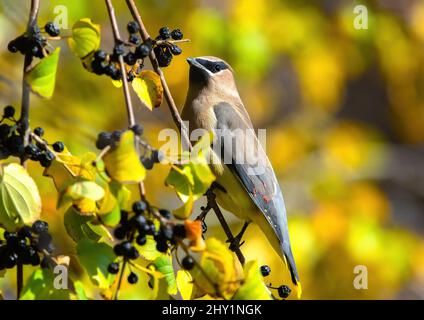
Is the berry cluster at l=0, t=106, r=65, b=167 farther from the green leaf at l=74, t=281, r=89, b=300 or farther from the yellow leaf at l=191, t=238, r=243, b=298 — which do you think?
the yellow leaf at l=191, t=238, r=243, b=298

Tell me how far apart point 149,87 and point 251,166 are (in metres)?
1.36

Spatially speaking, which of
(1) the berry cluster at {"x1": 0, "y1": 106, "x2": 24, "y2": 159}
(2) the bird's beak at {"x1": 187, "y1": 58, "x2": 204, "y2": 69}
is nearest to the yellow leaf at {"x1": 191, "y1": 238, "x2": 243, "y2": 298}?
(1) the berry cluster at {"x1": 0, "y1": 106, "x2": 24, "y2": 159}

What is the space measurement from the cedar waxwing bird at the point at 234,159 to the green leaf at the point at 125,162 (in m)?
1.52

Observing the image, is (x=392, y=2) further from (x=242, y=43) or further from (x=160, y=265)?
(x=160, y=265)

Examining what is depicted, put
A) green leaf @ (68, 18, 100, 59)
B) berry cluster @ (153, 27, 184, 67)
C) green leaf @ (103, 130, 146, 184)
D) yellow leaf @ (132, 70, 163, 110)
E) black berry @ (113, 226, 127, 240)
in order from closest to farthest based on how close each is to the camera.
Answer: green leaf @ (103, 130, 146, 184) < black berry @ (113, 226, 127, 240) < green leaf @ (68, 18, 100, 59) < yellow leaf @ (132, 70, 163, 110) < berry cluster @ (153, 27, 184, 67)

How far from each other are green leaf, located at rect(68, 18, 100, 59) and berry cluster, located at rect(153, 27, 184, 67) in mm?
375

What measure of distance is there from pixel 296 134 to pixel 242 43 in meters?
1.42

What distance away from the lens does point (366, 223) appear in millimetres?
6672

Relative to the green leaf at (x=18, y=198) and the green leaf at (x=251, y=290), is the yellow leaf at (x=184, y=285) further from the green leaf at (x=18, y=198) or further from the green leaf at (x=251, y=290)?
the green leaf at (x=18, y=198)

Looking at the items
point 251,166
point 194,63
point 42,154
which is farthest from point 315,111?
point 42,154

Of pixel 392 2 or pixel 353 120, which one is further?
pixel 353 120

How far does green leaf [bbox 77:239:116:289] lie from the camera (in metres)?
2.02
